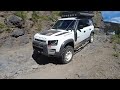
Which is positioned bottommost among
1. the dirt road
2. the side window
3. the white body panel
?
the dirt road

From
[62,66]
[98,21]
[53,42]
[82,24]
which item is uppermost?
[82,24]

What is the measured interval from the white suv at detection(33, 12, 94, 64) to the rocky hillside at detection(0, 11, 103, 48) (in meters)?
3.69

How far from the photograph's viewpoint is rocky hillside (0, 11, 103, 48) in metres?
12.4

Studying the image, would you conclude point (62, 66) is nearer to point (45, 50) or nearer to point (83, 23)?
point (45, 50)

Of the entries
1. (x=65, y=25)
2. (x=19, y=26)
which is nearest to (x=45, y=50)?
(x=65, y=25)

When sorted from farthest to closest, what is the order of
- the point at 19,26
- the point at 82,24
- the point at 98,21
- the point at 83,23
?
the point at 98,21
the point at 19,26
the point at 83,23
the point at 82,24

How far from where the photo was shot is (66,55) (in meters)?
8.71

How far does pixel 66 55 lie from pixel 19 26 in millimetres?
6154

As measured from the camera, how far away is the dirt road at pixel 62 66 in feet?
25.8

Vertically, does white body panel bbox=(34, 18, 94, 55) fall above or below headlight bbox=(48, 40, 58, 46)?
above

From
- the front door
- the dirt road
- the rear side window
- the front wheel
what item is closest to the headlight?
the front wheel

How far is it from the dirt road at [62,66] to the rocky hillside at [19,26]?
5.27ft

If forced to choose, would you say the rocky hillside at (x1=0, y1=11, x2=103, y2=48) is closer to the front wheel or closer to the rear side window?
the rear side window
